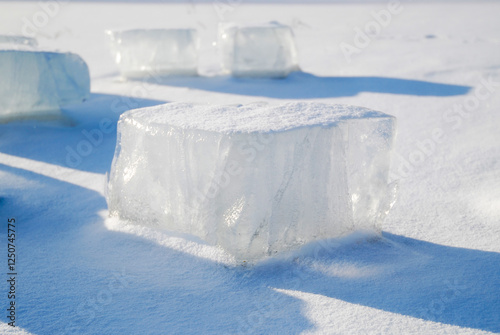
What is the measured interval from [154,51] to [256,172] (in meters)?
4.04

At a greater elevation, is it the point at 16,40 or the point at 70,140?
the point at 16,40

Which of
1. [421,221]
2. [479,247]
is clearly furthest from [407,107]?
[479,247]

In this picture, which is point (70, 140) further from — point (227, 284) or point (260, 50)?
point (260, 50)

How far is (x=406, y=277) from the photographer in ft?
5.80

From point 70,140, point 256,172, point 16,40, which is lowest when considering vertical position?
point 70,140

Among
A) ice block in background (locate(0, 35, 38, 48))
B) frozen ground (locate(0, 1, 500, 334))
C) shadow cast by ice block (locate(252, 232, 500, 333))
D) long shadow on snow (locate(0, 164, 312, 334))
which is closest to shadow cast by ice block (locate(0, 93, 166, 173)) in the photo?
frozen ground (locate(0, 1, 500, 334))

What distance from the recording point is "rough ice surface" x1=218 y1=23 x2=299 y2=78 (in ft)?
17.8

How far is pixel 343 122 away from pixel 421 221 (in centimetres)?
67

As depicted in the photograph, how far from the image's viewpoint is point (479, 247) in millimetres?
1955

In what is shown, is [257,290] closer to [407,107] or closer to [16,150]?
[16,150]

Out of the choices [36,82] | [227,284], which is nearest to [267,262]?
[227,284]

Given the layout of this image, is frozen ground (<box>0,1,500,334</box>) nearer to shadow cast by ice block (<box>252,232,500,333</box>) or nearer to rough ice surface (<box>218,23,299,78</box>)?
shadow cast by ice block (<box>252,232,500,333</box>)

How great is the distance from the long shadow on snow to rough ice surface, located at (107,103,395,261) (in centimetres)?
16

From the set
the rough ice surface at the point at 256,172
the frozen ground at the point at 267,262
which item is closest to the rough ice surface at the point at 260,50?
the frozen ground at the point at 267,262
